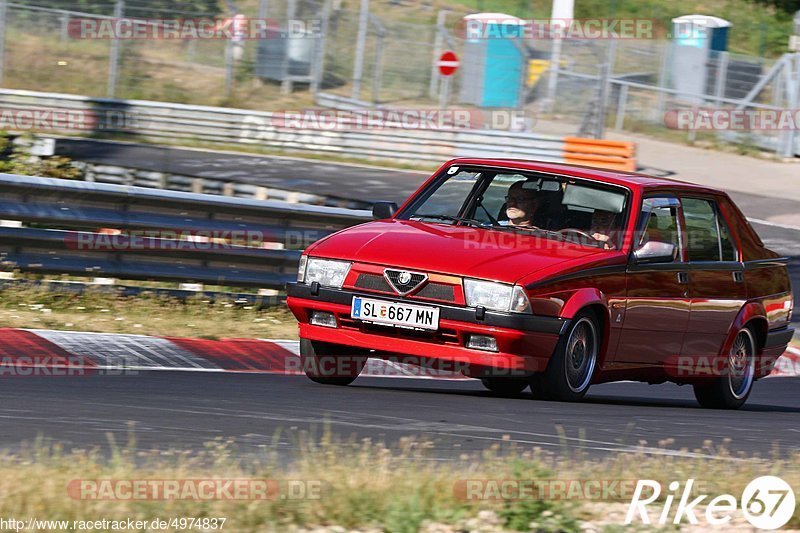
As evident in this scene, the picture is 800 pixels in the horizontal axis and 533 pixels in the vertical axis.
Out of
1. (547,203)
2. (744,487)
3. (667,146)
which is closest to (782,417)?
(547,203)

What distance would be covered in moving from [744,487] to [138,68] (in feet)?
87.7

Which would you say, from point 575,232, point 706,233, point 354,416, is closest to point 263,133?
point 706,233

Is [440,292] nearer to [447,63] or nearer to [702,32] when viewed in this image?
[447,63]

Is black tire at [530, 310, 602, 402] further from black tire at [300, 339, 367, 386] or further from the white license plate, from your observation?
black tire at [300, 339, 367, 386]

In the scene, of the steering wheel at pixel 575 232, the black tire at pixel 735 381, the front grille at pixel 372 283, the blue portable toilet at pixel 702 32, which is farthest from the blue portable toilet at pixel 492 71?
the front grille at pixel 372 283

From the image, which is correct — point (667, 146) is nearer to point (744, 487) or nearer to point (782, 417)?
point (782, 417)

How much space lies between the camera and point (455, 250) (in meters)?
7.27

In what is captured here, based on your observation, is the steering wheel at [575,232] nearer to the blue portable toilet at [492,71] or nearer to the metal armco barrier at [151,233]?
the metal armco barrier at [151,233]

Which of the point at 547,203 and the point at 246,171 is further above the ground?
the point at 547,203

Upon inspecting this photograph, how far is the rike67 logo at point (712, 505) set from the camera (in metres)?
4.66

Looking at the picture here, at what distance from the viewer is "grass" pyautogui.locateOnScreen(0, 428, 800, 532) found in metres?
4.05

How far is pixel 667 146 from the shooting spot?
31.5 metres

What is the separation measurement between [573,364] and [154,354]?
9.59 feet

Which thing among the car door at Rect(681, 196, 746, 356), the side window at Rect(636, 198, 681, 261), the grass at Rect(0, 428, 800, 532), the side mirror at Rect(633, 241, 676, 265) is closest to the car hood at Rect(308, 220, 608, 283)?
the side mirror at Rect(633, 241, 676, 265)
